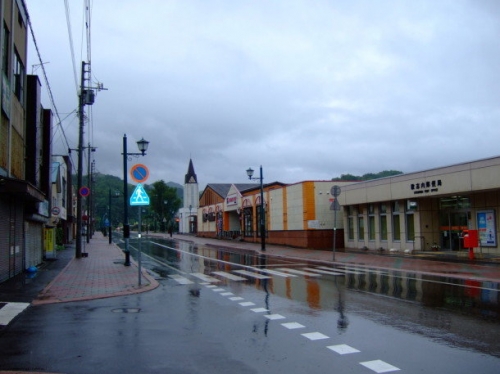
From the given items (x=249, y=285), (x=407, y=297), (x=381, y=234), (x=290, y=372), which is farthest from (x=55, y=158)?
(x=290, y=372)

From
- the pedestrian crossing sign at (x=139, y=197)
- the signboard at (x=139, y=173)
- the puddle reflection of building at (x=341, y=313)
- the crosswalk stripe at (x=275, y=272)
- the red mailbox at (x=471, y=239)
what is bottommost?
the crosswalk stripe at (x=275, y=272)

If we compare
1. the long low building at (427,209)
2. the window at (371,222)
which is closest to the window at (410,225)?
the long low building at (427,209)

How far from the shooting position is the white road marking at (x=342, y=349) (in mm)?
6637

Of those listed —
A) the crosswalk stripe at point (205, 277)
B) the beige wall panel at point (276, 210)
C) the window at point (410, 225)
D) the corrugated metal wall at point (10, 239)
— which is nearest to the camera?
the corrugated metal wall at point (10, 239)

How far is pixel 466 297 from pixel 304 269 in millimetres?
8474

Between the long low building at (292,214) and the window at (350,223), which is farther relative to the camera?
the long low building at (292,214)

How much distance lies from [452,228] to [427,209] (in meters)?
1.72

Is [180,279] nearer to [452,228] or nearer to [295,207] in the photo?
[452,228]

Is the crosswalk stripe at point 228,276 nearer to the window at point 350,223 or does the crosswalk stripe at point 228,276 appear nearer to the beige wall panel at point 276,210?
the window at point 350,223

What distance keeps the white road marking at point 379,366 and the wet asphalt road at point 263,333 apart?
1cm

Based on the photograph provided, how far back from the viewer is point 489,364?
6023 mm

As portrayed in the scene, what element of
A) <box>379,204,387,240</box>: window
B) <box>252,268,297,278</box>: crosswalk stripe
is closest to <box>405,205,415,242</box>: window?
<box>379,204,387,240</box>: window

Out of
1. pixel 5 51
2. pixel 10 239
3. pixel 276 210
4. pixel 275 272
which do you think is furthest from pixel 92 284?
pixel 276 210

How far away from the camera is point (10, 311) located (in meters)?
9.94
